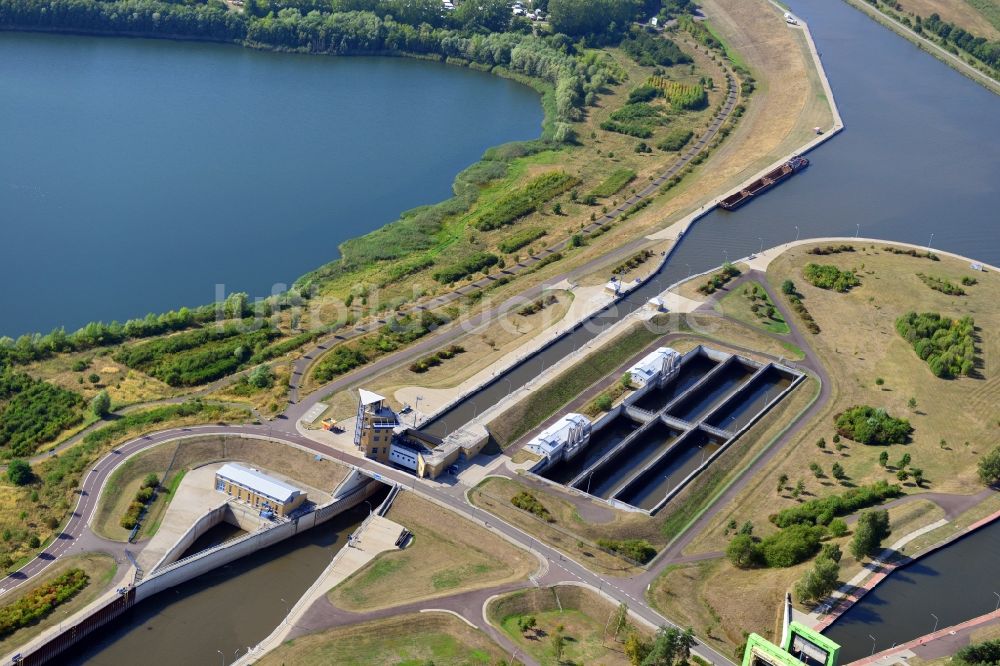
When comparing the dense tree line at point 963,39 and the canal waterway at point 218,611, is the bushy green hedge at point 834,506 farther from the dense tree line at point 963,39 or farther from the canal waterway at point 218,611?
the dense tree line at point 963,39

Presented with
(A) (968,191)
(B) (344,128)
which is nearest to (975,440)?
(A) (968,191)

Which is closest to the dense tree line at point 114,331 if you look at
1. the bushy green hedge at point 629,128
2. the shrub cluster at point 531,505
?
the shrub cluster at point 531,505

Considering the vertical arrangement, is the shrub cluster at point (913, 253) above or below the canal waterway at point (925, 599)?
above

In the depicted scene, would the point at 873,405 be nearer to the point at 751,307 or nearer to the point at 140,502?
the point at 751,307

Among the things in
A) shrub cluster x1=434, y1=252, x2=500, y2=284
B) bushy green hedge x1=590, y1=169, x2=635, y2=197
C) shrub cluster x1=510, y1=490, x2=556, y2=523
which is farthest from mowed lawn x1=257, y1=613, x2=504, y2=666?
bushy green hedge x1=590, y1=169, x2=635, y2=197

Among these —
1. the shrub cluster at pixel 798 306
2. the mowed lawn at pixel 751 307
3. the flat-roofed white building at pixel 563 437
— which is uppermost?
the shrub cluster at pixel 798 306

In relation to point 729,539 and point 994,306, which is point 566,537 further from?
point 994,306
